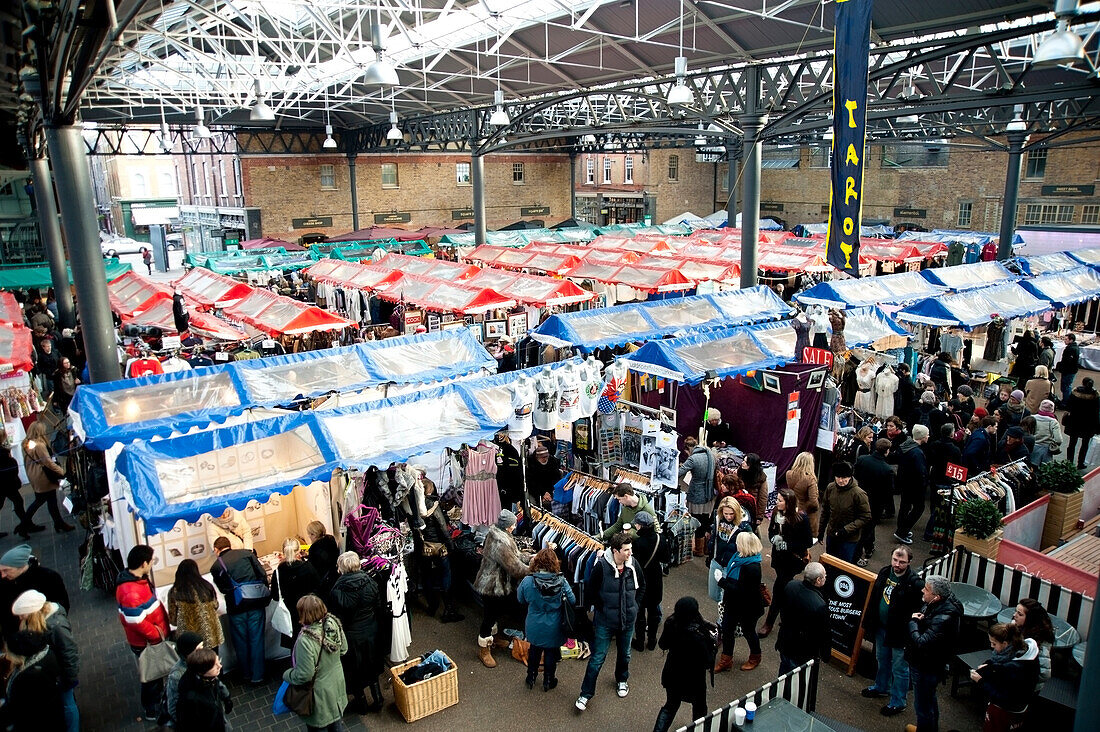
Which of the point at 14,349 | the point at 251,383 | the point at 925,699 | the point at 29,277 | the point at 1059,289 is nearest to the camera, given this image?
the point at 925,699

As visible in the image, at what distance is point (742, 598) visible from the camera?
5703mm

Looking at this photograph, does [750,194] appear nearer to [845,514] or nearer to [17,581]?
[845,514]

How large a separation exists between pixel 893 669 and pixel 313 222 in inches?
1214

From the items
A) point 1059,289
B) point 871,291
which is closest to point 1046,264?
point 1059,289

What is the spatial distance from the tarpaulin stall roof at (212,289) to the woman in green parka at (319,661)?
11012 millimetres

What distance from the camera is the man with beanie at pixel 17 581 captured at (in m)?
5.25

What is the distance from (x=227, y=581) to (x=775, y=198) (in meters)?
40.2

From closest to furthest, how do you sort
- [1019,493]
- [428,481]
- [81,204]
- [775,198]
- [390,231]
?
[428,481] < [1019,493] < [81,204] < [390,231] < [775,198]

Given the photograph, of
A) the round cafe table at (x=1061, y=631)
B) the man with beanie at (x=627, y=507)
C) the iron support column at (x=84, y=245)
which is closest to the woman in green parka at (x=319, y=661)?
the man with beanie at (x=627, y=507)

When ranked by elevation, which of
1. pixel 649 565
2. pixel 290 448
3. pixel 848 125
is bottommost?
pixel 649 565

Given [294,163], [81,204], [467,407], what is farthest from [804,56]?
[294,163]

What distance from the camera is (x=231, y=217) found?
3262 centimetres

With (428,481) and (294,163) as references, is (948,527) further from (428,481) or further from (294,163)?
(294,163)

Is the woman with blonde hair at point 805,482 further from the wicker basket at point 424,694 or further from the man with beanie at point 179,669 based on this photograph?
the man with beanie at point 179,669
